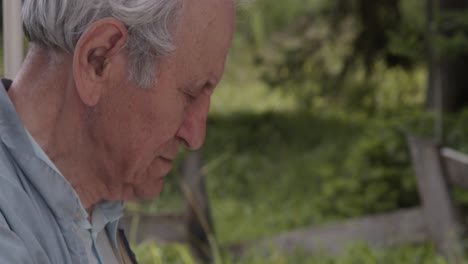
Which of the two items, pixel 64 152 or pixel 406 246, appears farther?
pixel 406 246

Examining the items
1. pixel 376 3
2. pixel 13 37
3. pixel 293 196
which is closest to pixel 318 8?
pixel 376 3

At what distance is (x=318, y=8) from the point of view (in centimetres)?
910

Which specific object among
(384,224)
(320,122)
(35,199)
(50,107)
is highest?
(50,107)

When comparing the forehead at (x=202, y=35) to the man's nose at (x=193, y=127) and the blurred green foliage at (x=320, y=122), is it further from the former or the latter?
the blurred green foliage at (x=320, y=122)

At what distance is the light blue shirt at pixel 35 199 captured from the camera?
1314mm

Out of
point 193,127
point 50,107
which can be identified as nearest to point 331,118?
point 193,127

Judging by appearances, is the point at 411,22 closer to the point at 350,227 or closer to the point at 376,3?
the point at 376,3

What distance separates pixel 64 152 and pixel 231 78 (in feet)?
33.7

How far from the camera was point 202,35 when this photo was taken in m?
1.46

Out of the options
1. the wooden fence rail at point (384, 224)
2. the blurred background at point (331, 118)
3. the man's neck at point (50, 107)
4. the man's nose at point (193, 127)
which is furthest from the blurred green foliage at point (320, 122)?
the man's neck at point (50, 107)

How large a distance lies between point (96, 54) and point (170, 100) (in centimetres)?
14

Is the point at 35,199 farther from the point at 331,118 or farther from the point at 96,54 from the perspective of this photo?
the point at 331,118

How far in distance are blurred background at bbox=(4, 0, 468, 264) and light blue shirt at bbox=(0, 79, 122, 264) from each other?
4058 mm

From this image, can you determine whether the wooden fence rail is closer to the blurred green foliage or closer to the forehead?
Result: the blurred green foliage
